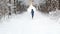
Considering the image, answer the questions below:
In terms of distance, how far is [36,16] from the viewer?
110 centimetres

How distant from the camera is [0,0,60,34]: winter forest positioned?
1.06 m

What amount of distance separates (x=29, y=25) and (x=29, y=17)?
119 mm

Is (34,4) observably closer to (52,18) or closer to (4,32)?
(52,18)

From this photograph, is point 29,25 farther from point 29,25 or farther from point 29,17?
point 29,17

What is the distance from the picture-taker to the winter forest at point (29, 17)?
3.46 feet

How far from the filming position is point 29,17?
1107mm

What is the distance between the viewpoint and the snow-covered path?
42.3 inches

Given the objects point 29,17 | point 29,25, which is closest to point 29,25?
point 29,25

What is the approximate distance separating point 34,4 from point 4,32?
59 cm

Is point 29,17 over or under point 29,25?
over

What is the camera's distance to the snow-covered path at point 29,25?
1075 mm

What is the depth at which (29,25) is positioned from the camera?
43.4 inches

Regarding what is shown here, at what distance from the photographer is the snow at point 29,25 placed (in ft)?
3.52

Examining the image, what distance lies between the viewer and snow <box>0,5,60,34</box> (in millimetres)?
1074
